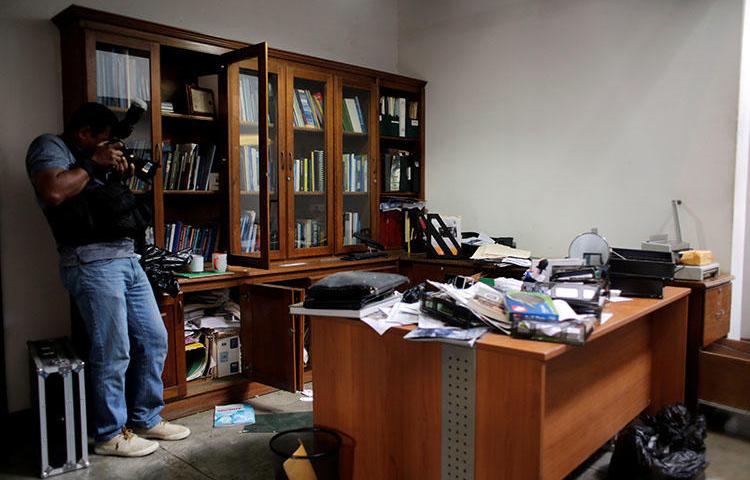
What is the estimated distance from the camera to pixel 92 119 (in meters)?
2.62

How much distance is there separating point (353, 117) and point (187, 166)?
1.32 metres

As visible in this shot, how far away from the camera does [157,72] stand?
305 cm

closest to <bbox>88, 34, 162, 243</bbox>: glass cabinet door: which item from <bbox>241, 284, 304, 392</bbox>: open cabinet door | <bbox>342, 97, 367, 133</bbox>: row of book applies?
<bbox>241, 284, 304, 392</bbox>: open cabinet door

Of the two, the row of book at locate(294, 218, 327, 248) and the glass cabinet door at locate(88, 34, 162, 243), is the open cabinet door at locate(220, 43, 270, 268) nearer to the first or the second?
the row of book at locate(294, 218, 327, 248)

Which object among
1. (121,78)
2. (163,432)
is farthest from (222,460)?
(121,78)

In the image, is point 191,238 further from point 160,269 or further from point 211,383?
point 211,383

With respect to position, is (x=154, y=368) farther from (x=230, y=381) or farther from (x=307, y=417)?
(x=307, y=417)

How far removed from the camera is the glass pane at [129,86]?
2867 millimetres

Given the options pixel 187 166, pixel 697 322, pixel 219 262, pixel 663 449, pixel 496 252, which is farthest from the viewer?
pixel 496 252

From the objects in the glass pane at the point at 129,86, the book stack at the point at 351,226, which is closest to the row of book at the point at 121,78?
the glass pane at the point at 129,86

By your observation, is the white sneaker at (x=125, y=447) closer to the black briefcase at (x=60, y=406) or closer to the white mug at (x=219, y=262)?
the black briefcase at (x=60, y=406)

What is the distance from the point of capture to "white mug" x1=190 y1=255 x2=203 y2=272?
10.5 feet

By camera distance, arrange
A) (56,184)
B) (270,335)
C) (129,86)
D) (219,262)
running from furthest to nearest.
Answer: (219,262), (270,335), (129,86), (56,184)

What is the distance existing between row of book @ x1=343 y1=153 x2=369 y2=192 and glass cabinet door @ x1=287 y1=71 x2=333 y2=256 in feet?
0.65
